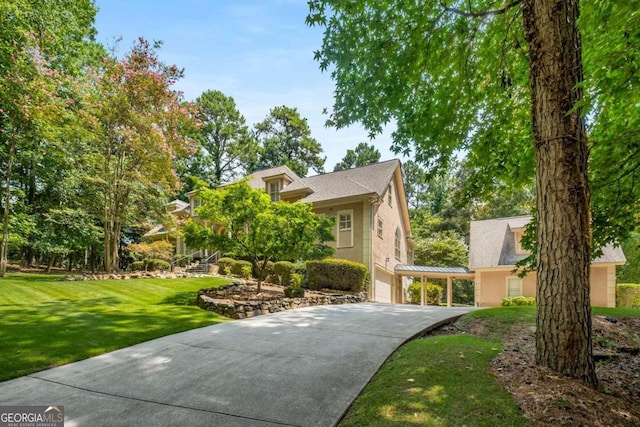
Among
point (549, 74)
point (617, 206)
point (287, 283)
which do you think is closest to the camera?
point (549, 74)

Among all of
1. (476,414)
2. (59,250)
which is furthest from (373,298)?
(59,250)

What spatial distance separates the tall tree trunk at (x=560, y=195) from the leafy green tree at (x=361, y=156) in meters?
35.4

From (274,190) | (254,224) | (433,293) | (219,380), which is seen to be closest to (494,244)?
(433,293)

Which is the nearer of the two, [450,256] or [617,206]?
[617,206]

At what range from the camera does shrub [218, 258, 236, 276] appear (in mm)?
18781

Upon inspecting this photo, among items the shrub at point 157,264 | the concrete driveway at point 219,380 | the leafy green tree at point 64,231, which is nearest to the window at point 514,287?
the concrete driveway at point 219,380

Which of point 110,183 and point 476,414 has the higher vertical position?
point 110,183

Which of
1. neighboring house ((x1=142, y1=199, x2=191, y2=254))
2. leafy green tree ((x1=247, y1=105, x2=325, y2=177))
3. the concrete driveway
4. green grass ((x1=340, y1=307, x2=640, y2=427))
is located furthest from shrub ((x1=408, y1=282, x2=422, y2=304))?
leafy green tree ((x1=247, y1=105, x2=325, y2=177))

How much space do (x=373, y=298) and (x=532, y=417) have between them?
13.8 meters

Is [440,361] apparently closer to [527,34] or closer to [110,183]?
[527,34]

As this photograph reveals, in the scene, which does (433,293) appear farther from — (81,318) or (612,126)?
(81,318)

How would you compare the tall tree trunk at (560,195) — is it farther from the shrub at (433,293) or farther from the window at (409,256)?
the window at (409,256)

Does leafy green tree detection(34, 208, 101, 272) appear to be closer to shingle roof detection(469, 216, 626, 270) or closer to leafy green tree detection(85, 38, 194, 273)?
leafy green tree detection(85, 38, 194, 273)

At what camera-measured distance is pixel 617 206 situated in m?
5.33
